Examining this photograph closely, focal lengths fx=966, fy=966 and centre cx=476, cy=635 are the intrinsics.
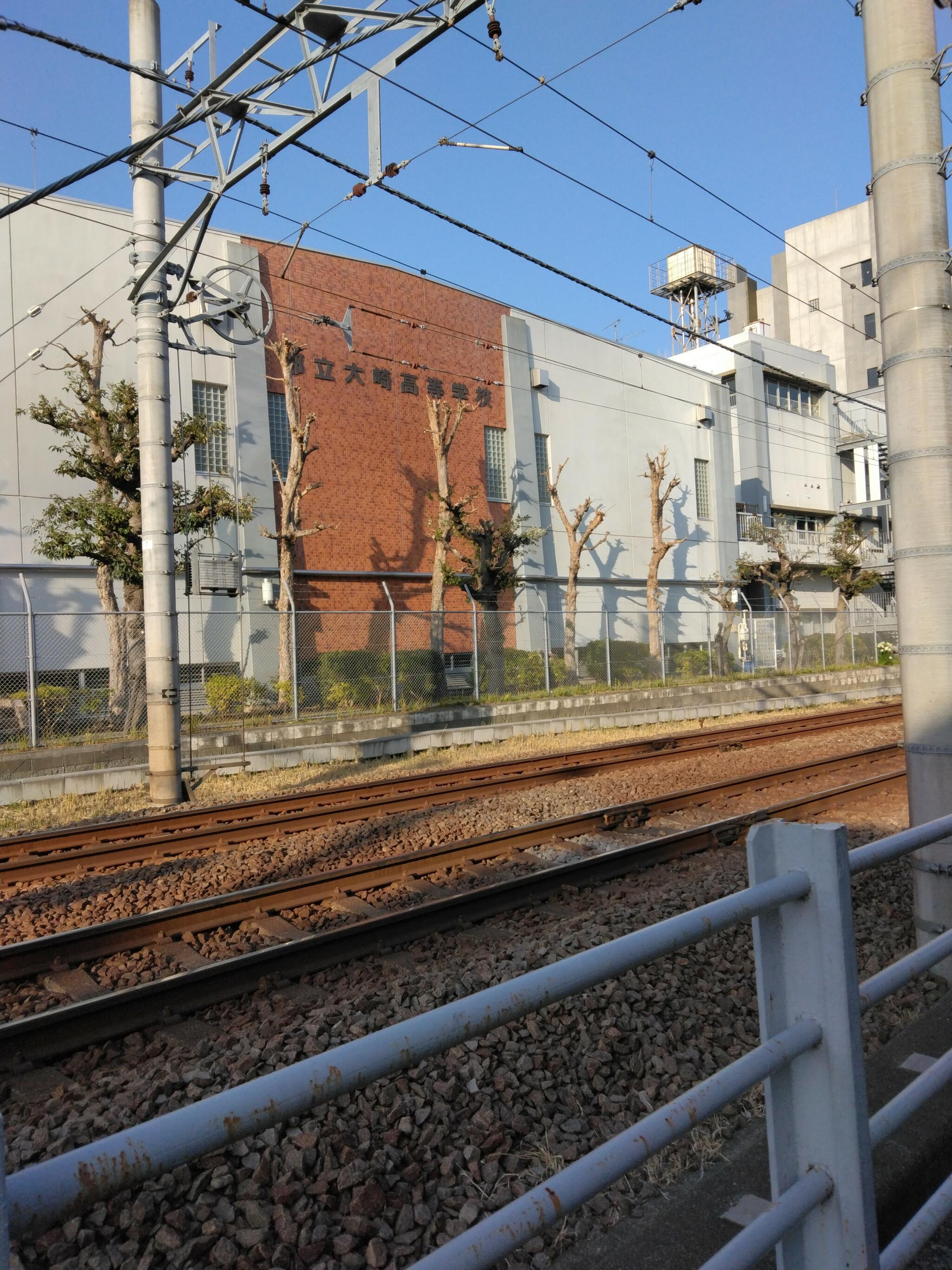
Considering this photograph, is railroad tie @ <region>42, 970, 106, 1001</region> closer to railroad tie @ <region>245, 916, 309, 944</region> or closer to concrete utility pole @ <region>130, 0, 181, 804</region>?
railroad tie @ <region>245, 916, 309, 944</region>

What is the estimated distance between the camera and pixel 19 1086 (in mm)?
4609

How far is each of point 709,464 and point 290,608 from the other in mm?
21991

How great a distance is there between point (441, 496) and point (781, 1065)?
77.2 feet

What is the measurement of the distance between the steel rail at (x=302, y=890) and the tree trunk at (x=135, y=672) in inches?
355

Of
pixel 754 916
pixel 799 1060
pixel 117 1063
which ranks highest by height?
pixel 754 916

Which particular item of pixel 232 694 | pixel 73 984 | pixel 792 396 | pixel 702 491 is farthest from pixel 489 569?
pixel 792 396

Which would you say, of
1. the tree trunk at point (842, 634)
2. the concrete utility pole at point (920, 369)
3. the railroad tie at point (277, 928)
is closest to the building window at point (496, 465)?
the tree trunk at point (842, 634)

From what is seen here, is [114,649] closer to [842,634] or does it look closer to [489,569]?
[489,569]

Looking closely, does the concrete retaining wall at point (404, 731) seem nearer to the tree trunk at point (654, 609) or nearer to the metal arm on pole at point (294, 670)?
the metal arm on pole at point (294, 670)

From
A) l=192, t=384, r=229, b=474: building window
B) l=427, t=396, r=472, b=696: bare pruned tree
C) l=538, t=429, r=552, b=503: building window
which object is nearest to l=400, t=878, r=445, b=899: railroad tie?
l=427, t=396, r=472, b=696: bare pruned tree

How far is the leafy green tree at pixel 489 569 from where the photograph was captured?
22.5 m

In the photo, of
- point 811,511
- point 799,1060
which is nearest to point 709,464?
point 811,511

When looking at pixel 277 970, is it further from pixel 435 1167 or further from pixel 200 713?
pixel 200 713

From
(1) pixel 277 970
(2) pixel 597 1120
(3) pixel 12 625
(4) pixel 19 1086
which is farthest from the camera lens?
(3) pixel 12 625
